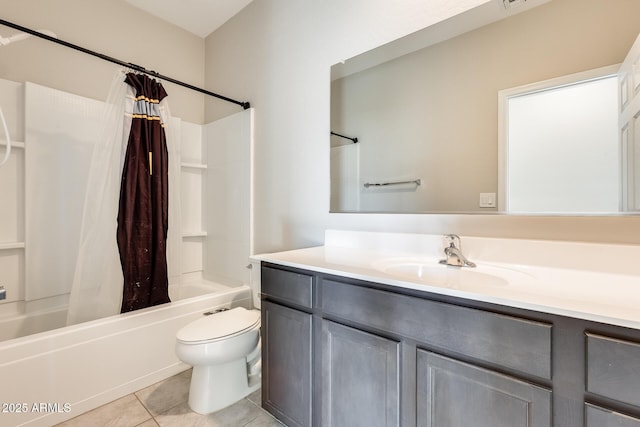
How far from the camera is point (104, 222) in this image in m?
1.70

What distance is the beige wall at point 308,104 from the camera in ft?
3.86

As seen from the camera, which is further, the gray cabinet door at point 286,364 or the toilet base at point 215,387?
the toilet base at point 215,387

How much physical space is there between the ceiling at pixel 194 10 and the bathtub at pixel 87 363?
2.24 meters

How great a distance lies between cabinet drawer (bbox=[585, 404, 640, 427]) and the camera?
24.0 inches

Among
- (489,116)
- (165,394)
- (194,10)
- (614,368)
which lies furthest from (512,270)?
(194,10)

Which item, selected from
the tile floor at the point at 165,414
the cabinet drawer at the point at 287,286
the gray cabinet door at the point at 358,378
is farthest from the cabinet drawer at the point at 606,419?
the tile floor at the point at 165,414

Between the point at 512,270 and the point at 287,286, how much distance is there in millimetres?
889

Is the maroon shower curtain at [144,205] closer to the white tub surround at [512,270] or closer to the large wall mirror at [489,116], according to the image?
the white tub surround at [512,270]

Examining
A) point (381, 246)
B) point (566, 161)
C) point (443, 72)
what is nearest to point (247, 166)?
point (381, 246)

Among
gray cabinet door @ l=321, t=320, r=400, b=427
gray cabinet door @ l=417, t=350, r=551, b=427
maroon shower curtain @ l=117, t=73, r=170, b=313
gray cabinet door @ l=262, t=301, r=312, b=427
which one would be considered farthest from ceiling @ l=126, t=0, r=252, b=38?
gray cabinet door @ l=417, t=350, r=551, b=427

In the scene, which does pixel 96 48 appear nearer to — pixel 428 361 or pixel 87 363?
pixel 87 363

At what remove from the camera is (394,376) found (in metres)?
0.95

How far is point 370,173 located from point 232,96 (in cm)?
155

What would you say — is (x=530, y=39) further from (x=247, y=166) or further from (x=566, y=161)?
→ (x=247, y=166)
